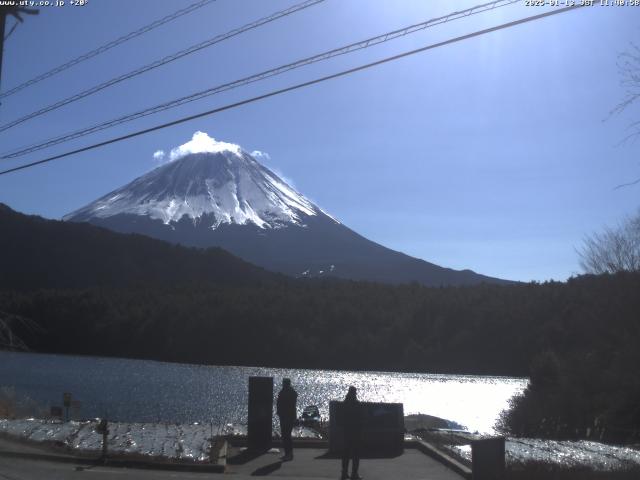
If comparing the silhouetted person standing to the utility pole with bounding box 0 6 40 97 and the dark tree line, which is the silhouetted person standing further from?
the dark tree line

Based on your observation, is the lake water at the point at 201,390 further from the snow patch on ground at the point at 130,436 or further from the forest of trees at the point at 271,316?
the snow patch on ground at the point at 130,436

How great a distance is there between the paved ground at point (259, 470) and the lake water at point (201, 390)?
21.8m

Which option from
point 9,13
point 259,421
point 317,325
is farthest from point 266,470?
point 317,325

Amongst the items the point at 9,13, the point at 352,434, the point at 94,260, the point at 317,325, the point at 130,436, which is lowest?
the point at 130,436

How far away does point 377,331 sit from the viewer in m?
114

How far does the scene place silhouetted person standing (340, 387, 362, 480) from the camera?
40.0ft

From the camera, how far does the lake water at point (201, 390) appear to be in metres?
46.2

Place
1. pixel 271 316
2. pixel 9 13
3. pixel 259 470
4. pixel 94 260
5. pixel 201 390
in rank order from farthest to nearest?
pixel 94 260
pixel 271 316
pixel 201 390
pixel 259 470
pixel 9 13

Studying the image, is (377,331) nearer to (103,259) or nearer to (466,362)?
(466,362)

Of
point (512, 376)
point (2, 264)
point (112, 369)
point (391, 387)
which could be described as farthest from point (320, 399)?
point (2, 264)

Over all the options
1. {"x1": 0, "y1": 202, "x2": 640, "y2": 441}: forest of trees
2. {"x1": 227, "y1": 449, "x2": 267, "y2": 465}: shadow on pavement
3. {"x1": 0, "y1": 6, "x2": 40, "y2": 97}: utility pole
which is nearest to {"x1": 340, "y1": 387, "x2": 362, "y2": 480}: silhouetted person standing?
{"x1": 227, "y1": 449, "x2": 267, "y2": 465}: shadow on pavement

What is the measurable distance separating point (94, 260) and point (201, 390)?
88849 mm

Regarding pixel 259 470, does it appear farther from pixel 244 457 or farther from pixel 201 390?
pixel 201 390

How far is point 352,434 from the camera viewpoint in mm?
12180
